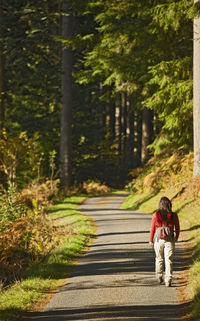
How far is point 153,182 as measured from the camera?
22.8m

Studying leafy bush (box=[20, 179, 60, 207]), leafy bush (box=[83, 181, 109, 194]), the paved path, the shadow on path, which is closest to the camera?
the shadow on path

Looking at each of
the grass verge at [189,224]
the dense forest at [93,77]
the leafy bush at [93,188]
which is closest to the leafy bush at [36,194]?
the dense forest at [93,77]

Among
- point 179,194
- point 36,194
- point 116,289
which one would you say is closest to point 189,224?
point 179,194

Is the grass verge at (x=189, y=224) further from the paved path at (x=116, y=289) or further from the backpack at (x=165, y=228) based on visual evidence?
the backpack at (x=165, y=228)

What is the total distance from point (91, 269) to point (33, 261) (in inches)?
118

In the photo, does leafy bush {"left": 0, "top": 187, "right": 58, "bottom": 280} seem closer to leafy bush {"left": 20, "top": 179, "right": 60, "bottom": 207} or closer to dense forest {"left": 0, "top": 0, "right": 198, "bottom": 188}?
leafy bush {"left": 20, "top": 179, "right": 60, "bottom": 207}

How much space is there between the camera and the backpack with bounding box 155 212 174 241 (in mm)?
8906

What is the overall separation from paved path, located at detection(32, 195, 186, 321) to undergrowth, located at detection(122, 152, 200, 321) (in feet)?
1.32

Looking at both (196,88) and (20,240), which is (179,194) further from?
(20,240)

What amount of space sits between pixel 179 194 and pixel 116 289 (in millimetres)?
10327

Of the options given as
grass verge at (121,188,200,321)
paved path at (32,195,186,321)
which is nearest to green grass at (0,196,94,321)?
paved path at (32,195,186,321)

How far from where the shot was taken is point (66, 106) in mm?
30125

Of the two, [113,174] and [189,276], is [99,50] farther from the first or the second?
[113,174]

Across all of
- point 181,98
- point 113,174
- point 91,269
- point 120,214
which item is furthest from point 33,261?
point 113,174
